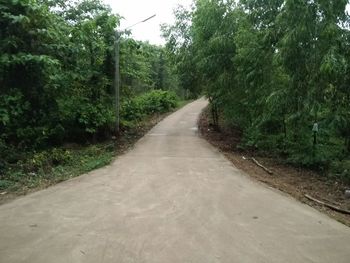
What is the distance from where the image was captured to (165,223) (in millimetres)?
7070

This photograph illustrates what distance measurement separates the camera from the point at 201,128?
2489 centimetres

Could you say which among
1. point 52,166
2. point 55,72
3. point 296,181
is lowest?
point 296,181

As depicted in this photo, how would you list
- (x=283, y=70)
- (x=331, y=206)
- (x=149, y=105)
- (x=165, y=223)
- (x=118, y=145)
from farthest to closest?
(x=149, y=105), (x=118, y=145), (x=283, y=70), (x=331, y=206), (x=165, y=223)

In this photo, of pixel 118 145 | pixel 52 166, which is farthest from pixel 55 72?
pixel 118 145

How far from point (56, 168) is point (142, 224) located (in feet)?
17.7

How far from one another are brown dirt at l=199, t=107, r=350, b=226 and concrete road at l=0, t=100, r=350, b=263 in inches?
15.6

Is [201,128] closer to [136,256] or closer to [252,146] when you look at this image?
[252,146]

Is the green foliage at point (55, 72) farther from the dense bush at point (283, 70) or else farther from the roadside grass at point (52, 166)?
the dense bush at point (283, 70)

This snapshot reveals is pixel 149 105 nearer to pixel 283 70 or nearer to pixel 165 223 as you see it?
pixel 283 70

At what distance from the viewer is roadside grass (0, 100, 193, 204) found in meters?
9.64

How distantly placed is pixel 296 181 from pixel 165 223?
5207mm

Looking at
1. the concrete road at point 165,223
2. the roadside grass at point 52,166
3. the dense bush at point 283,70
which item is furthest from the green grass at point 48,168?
the dense bush at point 283,70

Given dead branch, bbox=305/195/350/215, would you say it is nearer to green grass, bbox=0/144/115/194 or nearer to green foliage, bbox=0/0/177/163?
green grass, bbox=0/144/115/194

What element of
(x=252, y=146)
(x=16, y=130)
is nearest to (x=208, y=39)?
(x=252, y=146)
